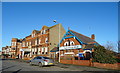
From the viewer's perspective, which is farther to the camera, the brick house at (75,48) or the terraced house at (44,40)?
the terraced house at (44,40)

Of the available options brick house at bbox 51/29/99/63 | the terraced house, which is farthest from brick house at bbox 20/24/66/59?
brick house at bbox 51/29/99/63

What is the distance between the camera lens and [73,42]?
97.7 feet

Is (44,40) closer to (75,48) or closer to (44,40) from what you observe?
(44,40)

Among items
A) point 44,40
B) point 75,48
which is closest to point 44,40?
point 44,40

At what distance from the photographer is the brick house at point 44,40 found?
37.1 metres

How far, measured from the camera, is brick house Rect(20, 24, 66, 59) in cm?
3709

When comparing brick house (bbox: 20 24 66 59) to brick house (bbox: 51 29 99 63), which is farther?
brick house (bbox: 20 24 66 59)

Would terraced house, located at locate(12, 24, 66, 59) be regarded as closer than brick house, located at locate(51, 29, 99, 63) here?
No

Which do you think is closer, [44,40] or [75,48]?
[75,48]

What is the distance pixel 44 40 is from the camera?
38500 millimetres

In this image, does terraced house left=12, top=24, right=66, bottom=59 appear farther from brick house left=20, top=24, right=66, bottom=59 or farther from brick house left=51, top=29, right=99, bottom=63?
brick house left=51, top=29, right=99, bottom=63

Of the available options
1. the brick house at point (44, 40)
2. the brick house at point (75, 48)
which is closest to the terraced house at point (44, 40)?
the brick house at point (44, 40)

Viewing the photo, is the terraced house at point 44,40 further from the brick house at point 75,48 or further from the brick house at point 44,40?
the brick house at point 75,48

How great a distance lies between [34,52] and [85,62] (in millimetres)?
25617
